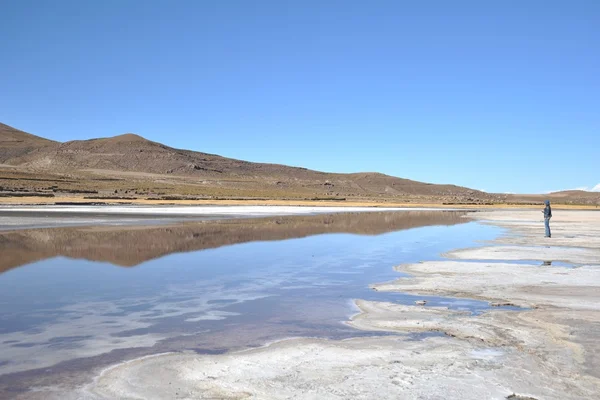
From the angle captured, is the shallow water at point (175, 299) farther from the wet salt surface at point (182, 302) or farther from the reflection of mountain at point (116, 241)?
the reflection of mountain at point (116, 241)

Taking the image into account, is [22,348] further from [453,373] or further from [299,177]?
[299,177]

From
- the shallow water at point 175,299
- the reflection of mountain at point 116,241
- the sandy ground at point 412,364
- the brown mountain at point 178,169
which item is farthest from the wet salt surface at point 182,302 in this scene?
the brown mountain at point 178,169

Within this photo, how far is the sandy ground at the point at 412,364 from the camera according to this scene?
220 inches

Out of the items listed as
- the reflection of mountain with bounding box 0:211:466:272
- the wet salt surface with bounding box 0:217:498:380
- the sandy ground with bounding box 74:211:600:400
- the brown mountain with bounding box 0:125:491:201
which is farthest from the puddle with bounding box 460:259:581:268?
the brown mountain with bounding box 0:125:491:201

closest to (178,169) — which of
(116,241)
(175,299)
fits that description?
(116,241)

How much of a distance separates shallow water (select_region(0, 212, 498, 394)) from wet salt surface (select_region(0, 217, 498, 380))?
0.06ft

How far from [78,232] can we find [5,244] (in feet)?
19.2

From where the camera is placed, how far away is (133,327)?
27.3 ft

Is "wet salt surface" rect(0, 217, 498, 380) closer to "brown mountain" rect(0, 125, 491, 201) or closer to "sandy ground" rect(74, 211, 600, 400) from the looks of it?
"sandy ground" rect(74, 211, 600, 400)

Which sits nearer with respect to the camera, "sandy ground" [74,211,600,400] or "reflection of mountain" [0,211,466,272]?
"sandy ground" [74,211,600,400]

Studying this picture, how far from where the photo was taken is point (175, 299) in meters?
10.6

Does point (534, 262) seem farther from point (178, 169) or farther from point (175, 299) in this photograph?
point (178, 169)

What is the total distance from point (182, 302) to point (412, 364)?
205 inches

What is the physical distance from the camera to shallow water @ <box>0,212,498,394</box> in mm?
7426
